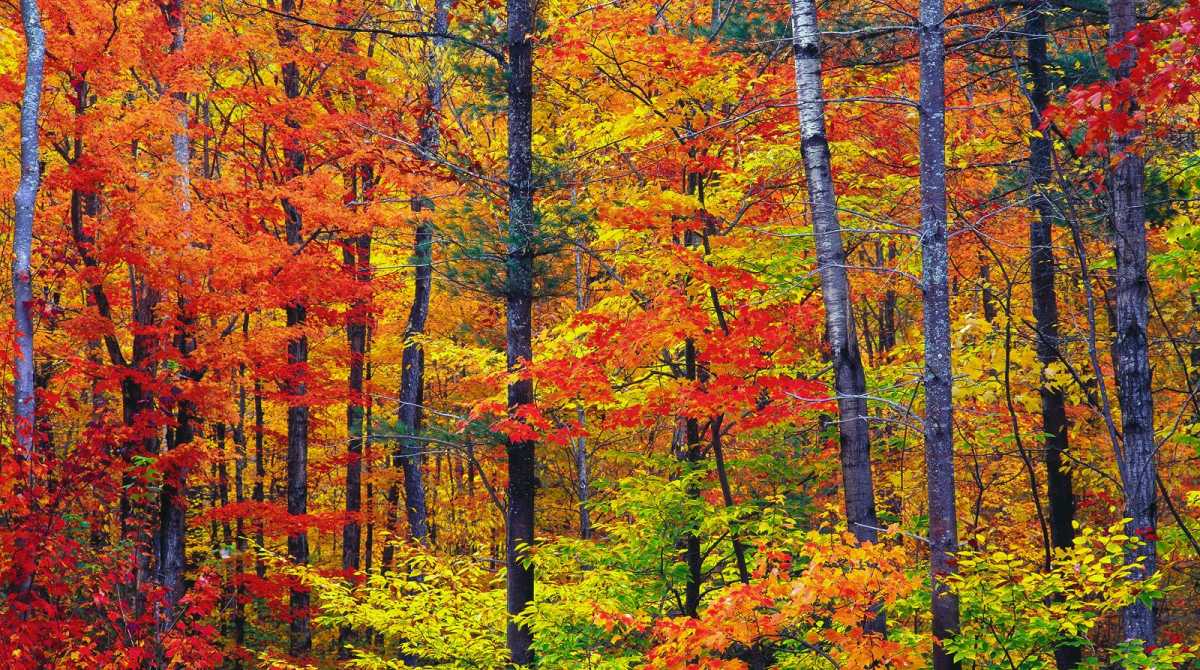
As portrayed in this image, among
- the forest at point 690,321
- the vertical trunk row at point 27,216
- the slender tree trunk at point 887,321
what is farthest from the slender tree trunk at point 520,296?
the slender tree trunk at point 887,321

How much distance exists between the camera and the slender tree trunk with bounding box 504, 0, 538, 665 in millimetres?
10523

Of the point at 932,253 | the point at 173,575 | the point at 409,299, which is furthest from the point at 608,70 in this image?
the point at 409,299

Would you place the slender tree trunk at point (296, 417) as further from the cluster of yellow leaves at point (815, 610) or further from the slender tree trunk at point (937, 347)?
the slender tree trunk at point (937, 347)

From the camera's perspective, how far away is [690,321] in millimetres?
8961

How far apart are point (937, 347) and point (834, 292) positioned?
112 centimetres

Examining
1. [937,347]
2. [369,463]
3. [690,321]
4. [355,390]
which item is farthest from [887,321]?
[937,347]

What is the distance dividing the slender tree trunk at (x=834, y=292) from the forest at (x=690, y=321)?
34 mm

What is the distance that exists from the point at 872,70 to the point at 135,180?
9.51 metres

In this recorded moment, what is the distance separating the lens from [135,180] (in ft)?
41.1

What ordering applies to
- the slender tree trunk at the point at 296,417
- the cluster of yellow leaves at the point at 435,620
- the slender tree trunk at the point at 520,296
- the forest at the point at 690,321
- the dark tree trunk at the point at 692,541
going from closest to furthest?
the forest at the point at 690,321, the dark tree trunk at the point at 692,541, the slender tree trunk at the point at 520,296, the cluster of yellow leaves at the point at 435,620, the slender tree trunk at the point at 296,417

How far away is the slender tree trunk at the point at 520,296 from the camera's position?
1052cm

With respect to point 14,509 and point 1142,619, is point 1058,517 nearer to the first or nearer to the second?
point 1142,619

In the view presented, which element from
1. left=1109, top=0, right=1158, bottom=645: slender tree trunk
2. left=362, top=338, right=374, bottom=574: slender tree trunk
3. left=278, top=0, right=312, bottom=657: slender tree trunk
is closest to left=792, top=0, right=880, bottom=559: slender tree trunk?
left=1109, top=0, right=1158, bottom=645: slender tree trunk

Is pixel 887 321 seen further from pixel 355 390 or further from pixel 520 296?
pixel 520 296
